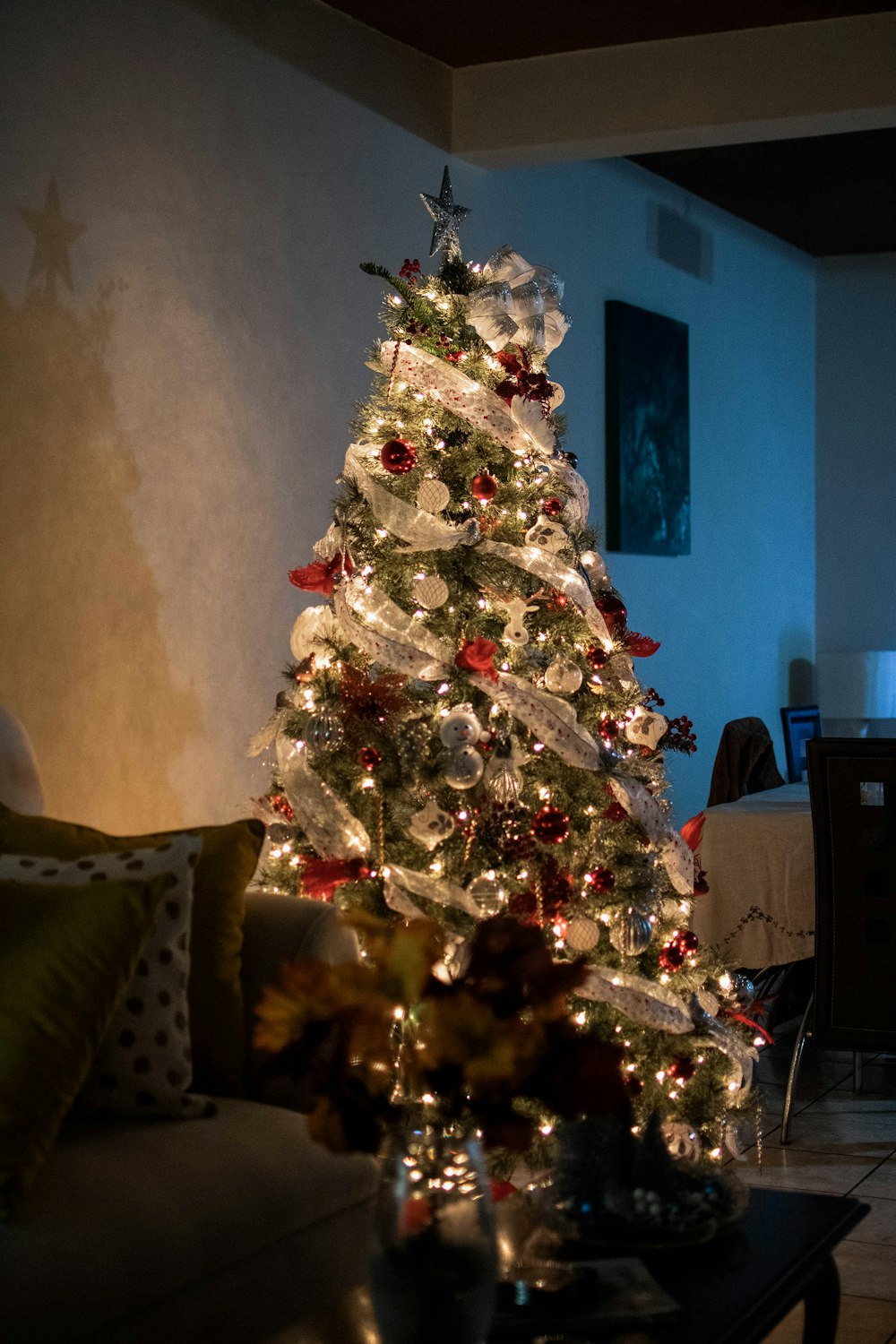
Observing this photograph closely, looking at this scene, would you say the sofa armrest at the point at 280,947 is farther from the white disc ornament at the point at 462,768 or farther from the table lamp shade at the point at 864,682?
the table lamp shade at the point at 864,682

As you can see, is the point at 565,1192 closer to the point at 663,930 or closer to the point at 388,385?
the point at 663,930

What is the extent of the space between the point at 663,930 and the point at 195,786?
1.27 meters

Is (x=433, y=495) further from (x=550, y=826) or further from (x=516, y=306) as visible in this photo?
(x=550, y=826)

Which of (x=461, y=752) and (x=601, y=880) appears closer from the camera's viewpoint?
(x=461, y=752)

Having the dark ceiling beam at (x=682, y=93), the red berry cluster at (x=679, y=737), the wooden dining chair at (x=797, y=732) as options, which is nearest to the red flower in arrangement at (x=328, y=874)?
the red berry cluster at (x=679, y=737)

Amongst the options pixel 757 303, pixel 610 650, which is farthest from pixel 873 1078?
pixel 757 303

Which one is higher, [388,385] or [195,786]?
[388,385]

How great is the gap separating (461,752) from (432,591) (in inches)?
13.4

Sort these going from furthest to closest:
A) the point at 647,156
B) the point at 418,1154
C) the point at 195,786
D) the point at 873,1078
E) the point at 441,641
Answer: the point at 647,156, the point at 873,1078, the point at 195,786, the point at 441,641, the point at 418,1154

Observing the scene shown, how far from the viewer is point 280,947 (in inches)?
96.4

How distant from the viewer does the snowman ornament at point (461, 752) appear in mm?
2883

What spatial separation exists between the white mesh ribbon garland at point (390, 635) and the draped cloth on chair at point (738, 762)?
202cm

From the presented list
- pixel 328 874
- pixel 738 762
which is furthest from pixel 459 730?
pixel 738 762

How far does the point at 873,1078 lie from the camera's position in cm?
429
